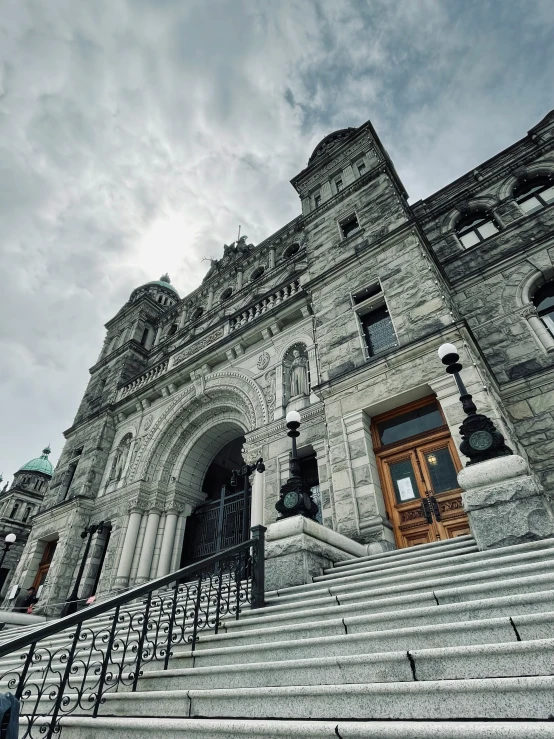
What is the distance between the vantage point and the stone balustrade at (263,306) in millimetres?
15164

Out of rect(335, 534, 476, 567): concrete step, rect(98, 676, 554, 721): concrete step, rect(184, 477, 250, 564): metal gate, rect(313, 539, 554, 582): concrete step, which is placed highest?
rect(184, 477, 250, 564): metal gate

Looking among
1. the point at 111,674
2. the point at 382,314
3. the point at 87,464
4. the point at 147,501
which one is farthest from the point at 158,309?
the point at 111,674

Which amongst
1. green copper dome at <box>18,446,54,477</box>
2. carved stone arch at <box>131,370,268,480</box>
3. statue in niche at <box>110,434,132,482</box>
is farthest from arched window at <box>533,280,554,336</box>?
green copper dome at <box>18,446,54,477</box>

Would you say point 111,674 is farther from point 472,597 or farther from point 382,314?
point 382,314

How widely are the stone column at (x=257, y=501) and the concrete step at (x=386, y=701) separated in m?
7.51

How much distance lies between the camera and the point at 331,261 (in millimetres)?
13289

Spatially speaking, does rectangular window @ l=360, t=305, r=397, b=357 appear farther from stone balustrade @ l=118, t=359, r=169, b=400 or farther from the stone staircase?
stone balustrade @ l=118, t=359, r=169, b=400

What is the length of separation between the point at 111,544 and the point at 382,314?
1264 centimetres

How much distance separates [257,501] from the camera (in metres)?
11.3

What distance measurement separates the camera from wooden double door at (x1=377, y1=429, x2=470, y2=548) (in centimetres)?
784

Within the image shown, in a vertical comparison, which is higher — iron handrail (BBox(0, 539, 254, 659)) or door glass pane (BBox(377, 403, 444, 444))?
door glass pane (BBox(377, 403, 444, 444))

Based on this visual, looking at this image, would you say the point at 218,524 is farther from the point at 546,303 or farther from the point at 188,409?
the point at 546,303

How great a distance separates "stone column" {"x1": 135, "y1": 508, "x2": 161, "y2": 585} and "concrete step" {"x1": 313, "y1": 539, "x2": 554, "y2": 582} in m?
9.58

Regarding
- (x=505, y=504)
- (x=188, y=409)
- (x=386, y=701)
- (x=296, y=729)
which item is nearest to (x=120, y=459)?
(x=188, y=409)
